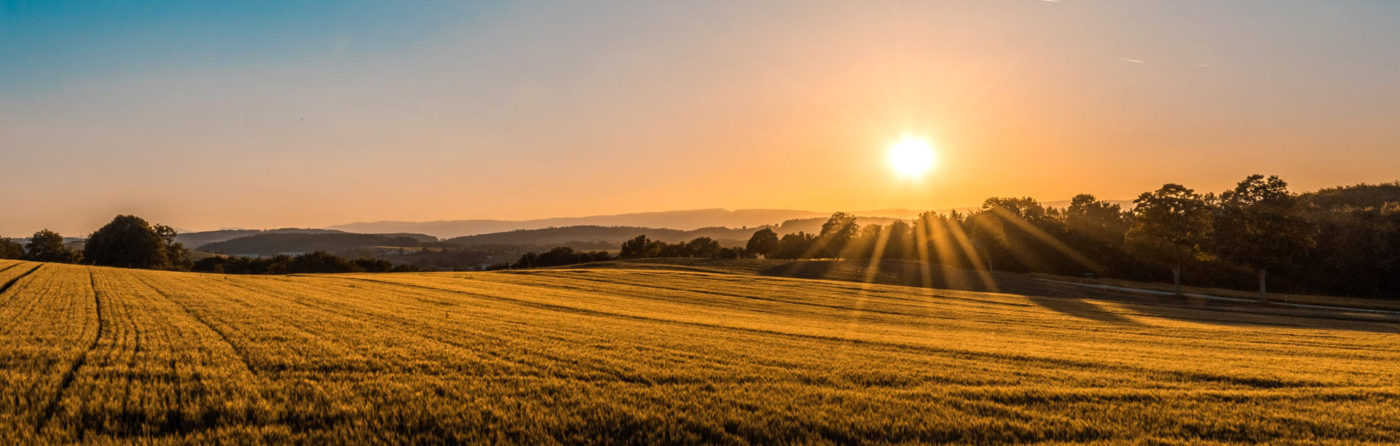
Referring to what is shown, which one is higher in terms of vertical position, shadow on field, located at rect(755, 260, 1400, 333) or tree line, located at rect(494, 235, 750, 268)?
tree line, located at rect(494, 235, 750, 268)

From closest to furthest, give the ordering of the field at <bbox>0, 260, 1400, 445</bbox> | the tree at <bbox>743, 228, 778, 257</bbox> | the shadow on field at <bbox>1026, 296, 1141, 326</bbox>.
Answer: the field at <bbox>0, 260, 1400, 445</bbox>, the shadow on field at <bbox>1026, 296, 1141, 326</bbox>, the tree at <bbox>743, 228, 778, 257</bbox>

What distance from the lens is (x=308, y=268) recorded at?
96.8 m

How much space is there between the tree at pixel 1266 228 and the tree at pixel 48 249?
14443 centimetres

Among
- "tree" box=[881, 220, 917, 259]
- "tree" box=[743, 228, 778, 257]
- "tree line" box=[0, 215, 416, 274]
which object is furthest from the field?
Result: "tree" box=[743, 228, 778, 257]

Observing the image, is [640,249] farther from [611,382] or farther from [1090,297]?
[611,382]

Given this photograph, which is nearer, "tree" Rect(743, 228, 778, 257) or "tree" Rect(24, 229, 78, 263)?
"tree" Rect(24, 229, 78, 263)

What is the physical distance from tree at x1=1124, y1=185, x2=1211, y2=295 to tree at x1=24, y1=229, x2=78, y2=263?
139 m

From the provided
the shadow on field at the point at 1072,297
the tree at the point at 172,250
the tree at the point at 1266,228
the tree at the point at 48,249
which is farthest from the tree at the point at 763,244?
the tree at the point at 48,249

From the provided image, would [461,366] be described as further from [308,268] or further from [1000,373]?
[308,268]

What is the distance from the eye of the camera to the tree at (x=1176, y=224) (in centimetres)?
5372

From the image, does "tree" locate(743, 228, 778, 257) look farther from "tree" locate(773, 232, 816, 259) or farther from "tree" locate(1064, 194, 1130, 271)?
"tree" locate(1064, 194, 1130, 271)

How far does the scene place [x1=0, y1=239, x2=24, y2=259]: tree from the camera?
95.9 meters

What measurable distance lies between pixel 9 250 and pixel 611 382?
139988 millimetres

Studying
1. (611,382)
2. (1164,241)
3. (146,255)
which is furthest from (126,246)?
(1164,241)
